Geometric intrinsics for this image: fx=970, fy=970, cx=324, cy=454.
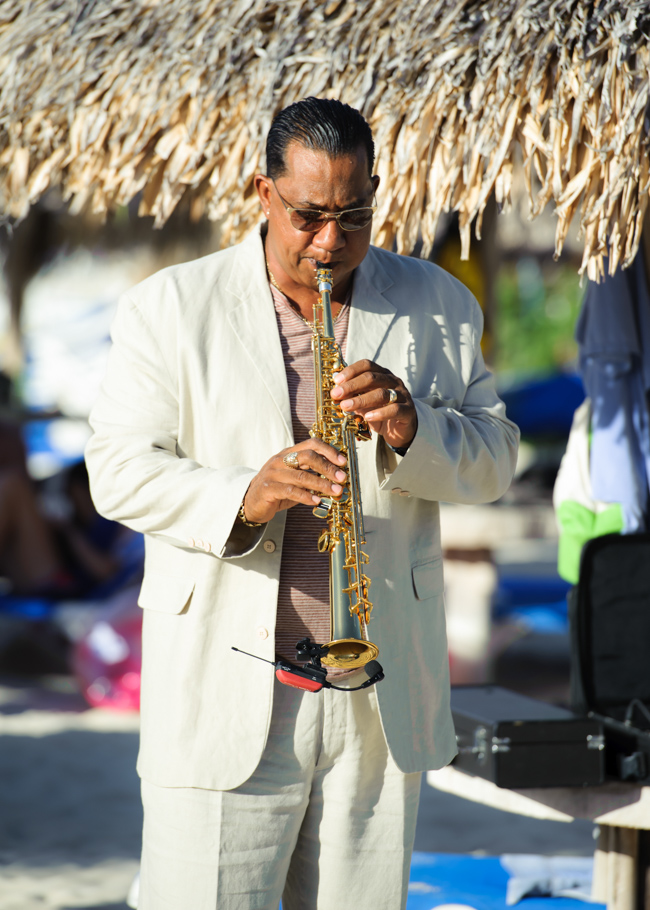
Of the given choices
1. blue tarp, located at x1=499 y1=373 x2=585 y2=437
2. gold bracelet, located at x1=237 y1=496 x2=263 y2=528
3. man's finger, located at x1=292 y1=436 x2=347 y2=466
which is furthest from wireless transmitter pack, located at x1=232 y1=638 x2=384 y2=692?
blue tarp, located at x1=499 y1=373 x2=585 y2=437

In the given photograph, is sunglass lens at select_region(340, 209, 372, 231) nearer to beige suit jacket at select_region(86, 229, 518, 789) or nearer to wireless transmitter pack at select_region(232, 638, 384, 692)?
beige suit jacket at select_region(86, 229, 518, 789)

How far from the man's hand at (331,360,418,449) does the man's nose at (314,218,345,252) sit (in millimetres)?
248

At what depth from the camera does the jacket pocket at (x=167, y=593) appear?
1.81 meters

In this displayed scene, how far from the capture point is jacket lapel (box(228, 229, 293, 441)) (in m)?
1.83

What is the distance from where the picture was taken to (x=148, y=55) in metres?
3.01

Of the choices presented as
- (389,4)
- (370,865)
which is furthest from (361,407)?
(389,4)

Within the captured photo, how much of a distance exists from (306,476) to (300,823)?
72 centimetres

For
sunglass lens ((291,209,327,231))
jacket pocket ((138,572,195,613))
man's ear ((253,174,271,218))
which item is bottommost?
jacket pocket ((138,572,195,613))

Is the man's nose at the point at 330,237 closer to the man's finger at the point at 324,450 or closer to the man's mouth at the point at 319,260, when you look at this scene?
the man's mouth at the point at 319,260

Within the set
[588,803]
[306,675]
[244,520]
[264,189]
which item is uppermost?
[264,189]

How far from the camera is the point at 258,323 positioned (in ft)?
6.15

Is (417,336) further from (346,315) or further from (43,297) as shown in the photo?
(43,297)

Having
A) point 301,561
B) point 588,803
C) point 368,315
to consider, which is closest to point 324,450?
point 301,561

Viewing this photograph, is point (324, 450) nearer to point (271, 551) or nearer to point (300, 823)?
point (271, 551)
